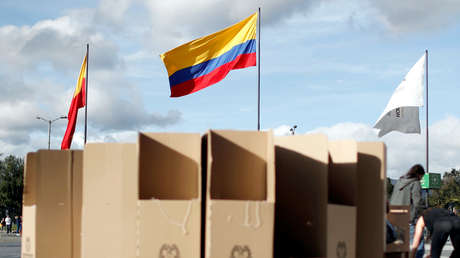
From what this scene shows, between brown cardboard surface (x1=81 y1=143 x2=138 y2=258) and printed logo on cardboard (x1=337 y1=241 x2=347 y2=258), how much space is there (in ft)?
5.20

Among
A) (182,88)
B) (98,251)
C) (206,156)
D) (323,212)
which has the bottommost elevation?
(98,251)

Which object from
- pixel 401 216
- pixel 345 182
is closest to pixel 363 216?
pixel 345 182

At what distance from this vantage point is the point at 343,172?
17.8 ft

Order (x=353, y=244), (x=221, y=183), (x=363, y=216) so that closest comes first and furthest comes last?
(x=221, y=183), (x=353, y=244), (x=363, y=216)

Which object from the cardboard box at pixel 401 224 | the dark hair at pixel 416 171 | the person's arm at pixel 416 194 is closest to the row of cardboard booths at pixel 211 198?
the cardboard box at pixel 401 224

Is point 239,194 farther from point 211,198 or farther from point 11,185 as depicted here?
point 11,185

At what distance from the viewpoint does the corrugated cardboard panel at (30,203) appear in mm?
5727

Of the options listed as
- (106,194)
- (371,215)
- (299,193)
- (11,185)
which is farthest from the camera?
(11,185)

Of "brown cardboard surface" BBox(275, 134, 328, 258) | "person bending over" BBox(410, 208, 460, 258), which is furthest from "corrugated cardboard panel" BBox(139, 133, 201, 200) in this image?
"person bending over" BBox(410, 208, 460, 258)

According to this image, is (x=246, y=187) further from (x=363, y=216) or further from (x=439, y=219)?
(x=439, y=219)

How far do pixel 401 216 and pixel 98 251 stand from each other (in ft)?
10.7

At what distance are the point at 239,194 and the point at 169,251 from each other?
0.68 meters

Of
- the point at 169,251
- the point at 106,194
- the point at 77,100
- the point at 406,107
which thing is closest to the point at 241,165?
the point at 169,251

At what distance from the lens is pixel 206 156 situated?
5.05m
